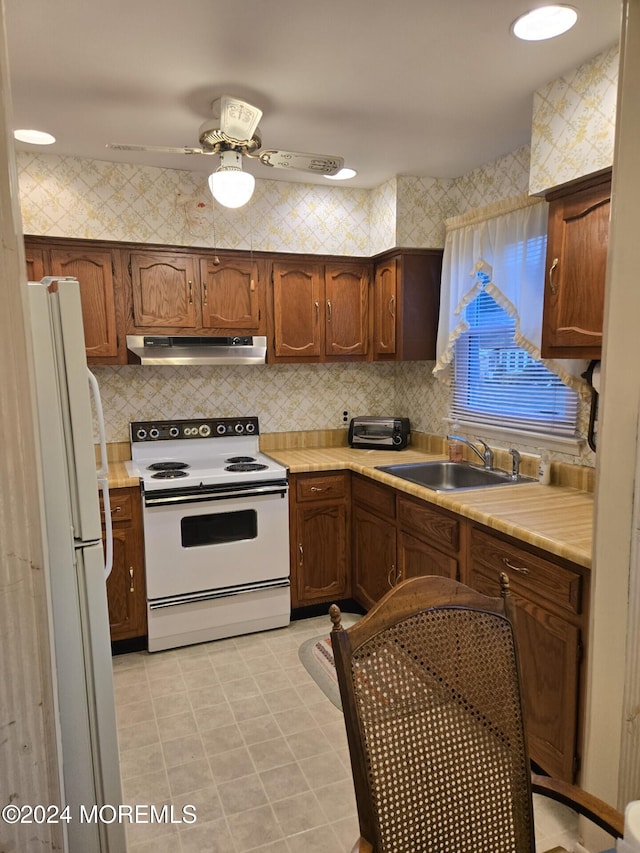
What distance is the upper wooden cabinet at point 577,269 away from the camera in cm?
203

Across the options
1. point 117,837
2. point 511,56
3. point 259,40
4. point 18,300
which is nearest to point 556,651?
point 117,837

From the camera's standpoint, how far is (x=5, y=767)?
93 cm

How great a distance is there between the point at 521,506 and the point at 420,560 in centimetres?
65

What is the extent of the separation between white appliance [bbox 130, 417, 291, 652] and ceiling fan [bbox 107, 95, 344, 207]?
1.52 m

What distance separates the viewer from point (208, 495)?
304 centimetres

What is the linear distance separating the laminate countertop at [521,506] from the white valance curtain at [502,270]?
1.78ft

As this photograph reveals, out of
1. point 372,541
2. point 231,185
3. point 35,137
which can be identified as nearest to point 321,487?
point 372,541

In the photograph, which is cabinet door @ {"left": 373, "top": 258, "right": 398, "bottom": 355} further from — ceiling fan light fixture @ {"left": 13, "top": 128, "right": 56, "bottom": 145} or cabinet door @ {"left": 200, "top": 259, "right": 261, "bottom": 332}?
ceiling fan light fixture @ {"left": 13, "top": 128, "right": 56, "bottom": 145}

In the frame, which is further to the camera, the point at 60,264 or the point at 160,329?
the point at 160,329

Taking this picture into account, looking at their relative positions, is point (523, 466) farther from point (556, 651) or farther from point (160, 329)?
point (160, 329)

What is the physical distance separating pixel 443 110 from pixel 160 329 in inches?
74.8

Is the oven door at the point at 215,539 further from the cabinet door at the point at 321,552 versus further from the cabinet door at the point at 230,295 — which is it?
the cabinet door at the point at 230,295

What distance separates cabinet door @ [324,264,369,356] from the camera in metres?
3.62

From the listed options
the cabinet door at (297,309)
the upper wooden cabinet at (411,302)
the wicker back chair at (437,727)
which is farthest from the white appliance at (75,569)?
the upper wooden cabinet at (411,302)
